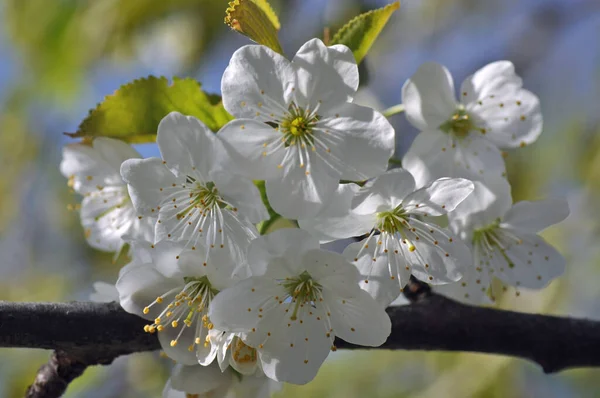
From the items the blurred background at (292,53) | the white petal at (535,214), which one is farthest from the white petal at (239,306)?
the blurred background at (292,53)

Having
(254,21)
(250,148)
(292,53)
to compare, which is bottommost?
(292,53)

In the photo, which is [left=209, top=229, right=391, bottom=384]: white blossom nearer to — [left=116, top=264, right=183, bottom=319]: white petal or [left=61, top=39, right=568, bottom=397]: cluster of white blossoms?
[left=61, top=39, right=568, bottom=397]: cluster of white blossoms

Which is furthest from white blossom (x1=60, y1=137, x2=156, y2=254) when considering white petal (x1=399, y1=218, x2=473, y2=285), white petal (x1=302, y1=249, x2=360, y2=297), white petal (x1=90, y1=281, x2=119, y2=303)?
white petal (x1=399, y1=218, x2=473, y2=285)

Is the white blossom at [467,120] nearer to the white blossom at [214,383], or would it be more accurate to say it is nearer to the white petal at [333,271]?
the white petal at [333,271]

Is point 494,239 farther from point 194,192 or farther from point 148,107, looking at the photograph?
point 148,107

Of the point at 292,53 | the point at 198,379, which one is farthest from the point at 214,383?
the point at 292,53
